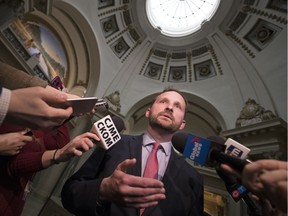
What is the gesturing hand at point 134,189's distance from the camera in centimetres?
109

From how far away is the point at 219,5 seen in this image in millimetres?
8586

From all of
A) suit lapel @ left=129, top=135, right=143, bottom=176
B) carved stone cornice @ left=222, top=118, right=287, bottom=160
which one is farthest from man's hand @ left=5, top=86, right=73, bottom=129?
carved stone cornice @ left=222, top=118, right=287, bottom=160

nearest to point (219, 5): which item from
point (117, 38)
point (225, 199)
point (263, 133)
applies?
point (117, 38)

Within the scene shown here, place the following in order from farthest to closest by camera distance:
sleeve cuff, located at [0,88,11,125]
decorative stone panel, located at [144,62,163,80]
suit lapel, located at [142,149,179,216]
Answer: decorative stone panel, located at [144,62,163,80] → suit lapel, located at [142,149,179,216] → sleeve cuff, located at [0,88,11,125]

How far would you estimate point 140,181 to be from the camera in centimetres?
109

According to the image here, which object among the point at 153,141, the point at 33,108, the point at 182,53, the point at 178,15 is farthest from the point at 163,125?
the point at 178,15

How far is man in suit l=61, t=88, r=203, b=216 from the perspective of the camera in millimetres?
1122

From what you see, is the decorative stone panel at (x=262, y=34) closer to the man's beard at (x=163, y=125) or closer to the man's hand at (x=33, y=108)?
the man's beard at (x=163, y=125)

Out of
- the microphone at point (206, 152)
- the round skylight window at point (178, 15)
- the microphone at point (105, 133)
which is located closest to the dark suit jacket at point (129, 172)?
the microphone at point (105, 133)

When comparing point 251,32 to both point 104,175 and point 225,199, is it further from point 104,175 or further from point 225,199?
point 104,175

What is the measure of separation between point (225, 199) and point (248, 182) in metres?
8.17

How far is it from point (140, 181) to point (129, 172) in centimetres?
51

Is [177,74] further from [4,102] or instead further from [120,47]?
[4,102]

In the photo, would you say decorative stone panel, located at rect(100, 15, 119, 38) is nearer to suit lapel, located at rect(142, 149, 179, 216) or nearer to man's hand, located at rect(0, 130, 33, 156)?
man's hand, located at rect(0, 130, 33, 156)
